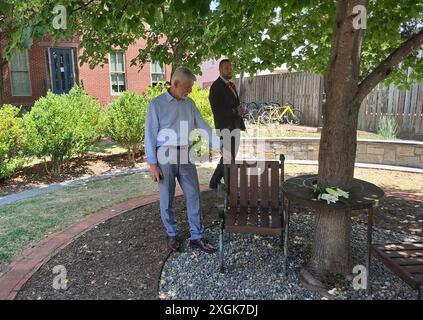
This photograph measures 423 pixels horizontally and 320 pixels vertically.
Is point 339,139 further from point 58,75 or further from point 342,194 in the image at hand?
point 58,75

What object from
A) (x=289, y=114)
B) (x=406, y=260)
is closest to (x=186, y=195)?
(x=406, y=260)

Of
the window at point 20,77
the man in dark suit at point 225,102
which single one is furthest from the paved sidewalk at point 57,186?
the window at point 20,77

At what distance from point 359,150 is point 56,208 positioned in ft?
20.2

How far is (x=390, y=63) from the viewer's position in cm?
298

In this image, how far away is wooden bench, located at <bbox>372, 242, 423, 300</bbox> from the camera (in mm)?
2414

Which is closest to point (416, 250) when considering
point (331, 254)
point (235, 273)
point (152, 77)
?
point (331, 254)

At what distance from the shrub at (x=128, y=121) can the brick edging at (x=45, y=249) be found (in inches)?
119

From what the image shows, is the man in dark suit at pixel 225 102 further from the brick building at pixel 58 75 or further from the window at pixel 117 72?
the window at pixel 117 72

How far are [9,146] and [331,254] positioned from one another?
5.95 metres

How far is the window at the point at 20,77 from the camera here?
15078 millimetres

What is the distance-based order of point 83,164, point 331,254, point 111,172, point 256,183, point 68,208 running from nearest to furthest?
1. point 331,254
2. point 256,183
3. point 68,208
4. point 111,172
5. point 83,164

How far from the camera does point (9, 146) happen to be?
675 centimetres

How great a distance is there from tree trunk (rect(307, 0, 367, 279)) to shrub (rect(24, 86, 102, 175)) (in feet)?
18.2
